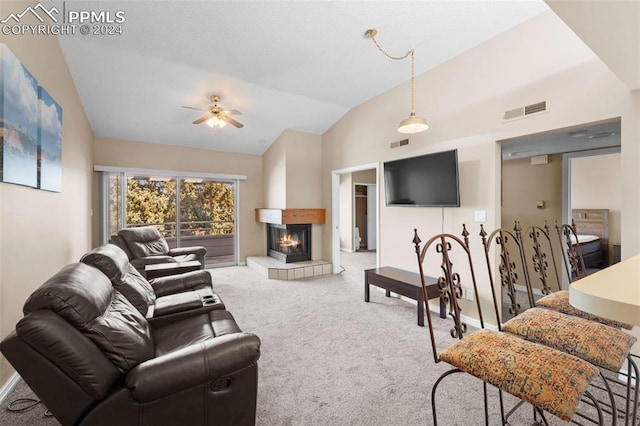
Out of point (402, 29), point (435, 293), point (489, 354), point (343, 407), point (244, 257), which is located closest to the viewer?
point (489, 354)

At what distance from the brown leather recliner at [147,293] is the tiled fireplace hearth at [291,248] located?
105 inches

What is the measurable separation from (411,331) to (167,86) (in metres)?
4.40

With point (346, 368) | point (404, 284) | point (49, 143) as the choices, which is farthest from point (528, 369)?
point (49, 143)

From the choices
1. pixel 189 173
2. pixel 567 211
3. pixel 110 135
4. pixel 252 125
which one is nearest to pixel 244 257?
pixel 189 173

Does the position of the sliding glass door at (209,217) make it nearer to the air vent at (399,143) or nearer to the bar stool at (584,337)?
the air vent at (399,143)

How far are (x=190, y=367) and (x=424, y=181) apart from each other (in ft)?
10.4

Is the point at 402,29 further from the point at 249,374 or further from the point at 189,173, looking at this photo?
the point at 189,173

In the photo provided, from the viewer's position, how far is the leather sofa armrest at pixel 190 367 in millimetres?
1211

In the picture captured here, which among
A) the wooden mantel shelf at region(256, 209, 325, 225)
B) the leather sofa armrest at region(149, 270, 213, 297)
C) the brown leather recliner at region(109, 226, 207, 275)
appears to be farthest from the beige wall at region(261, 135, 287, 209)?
the leather sofa armrest at region(149, 270, 213, 297)

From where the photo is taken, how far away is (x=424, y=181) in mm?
3576

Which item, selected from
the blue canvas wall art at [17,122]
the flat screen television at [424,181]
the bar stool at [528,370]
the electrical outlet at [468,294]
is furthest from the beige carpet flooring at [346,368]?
the blue canvas wall art at [17,122]

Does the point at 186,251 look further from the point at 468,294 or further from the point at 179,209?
the point at 468,294

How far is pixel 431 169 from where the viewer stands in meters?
3.49

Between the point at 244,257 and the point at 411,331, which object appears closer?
the point at 411,331
